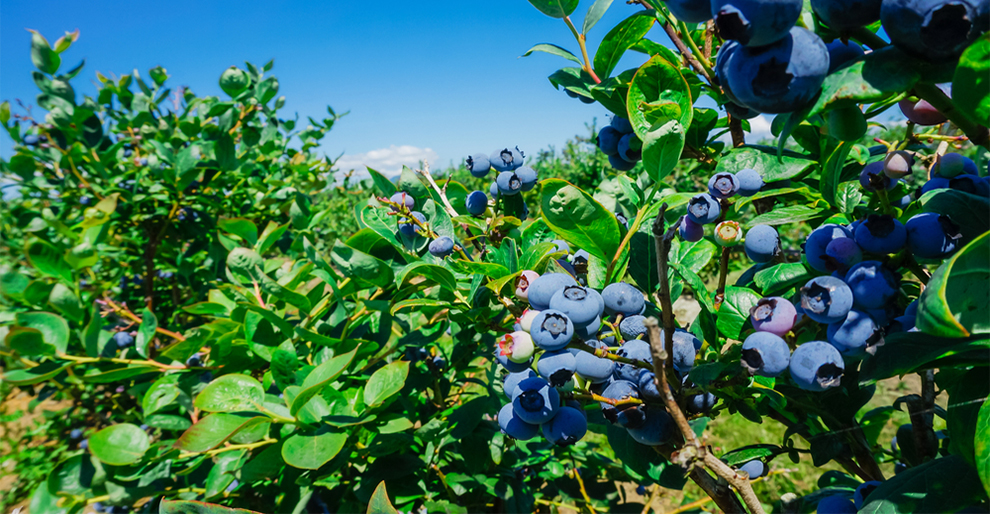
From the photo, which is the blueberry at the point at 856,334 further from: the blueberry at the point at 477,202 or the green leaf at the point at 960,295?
the blueberry at the point at 477,202

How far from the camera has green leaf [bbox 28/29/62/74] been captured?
2066 mm

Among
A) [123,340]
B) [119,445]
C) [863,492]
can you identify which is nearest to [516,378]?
[863,492]

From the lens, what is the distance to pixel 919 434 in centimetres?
88

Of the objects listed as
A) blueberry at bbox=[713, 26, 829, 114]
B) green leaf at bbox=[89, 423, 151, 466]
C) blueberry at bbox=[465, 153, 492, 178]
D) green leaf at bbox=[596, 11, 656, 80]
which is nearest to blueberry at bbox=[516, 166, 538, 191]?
blueberry at bbox=[465, 153, 492, 178]

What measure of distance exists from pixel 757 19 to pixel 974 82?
186 millimetres

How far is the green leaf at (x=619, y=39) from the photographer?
33.6 inches

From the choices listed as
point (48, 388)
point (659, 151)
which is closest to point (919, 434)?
point (659, 151)

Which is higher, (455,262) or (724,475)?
(455,262)

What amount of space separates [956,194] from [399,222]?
851 millimetres

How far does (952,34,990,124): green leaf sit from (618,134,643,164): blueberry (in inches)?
18.7

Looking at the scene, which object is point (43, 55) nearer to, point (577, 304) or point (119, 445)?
point (119, 445)

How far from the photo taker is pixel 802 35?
406 mm

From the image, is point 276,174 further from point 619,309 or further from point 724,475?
point 724,475

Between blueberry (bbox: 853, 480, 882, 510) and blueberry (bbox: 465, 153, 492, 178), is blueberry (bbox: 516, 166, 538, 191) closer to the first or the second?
blueberry (bbox: 465, 153, 492, 178)
